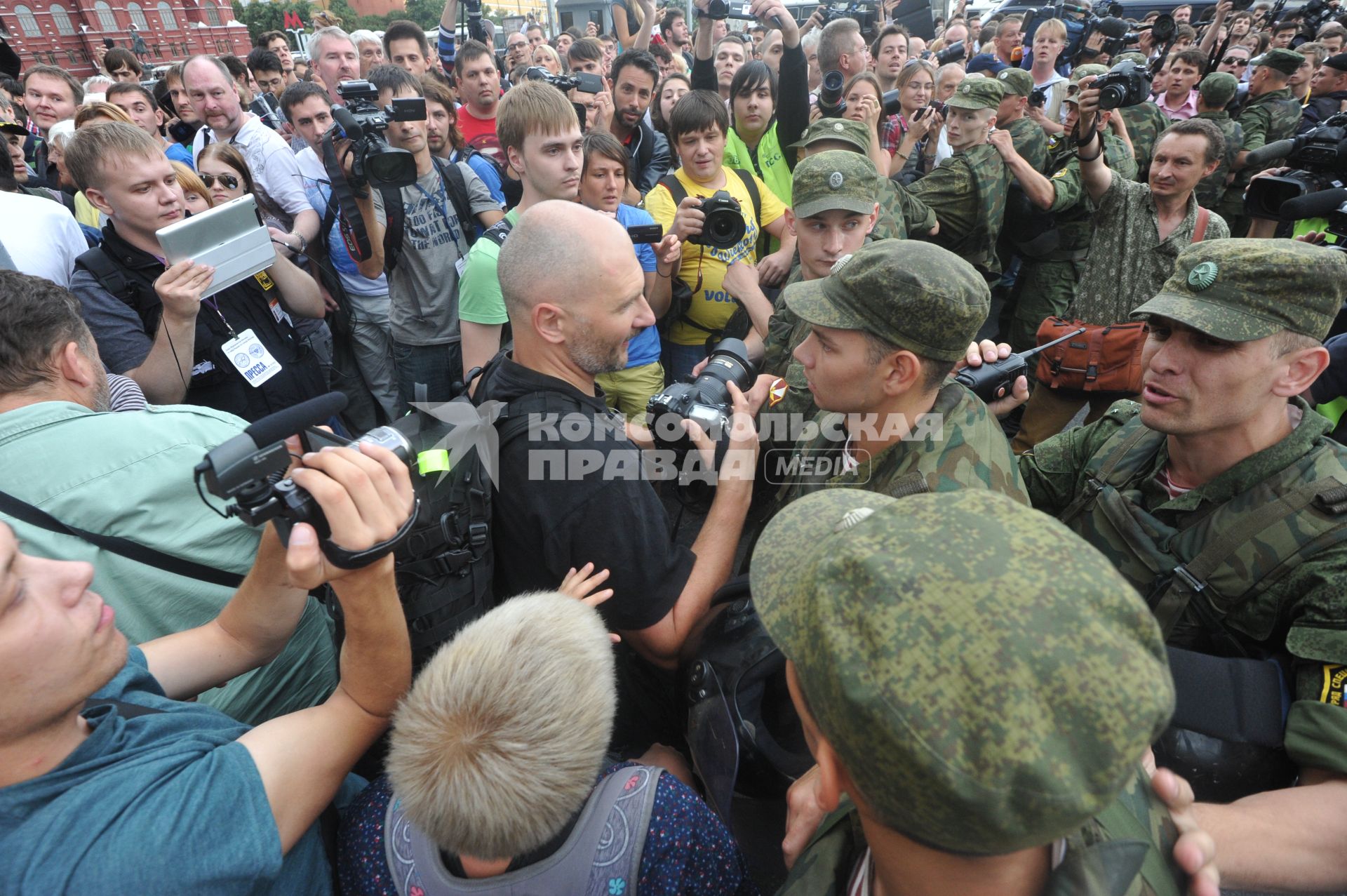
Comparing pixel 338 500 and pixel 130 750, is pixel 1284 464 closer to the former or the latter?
pixel 338 500

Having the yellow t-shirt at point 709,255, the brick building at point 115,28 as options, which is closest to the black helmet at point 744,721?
the yellow t-shirt at point 709,255

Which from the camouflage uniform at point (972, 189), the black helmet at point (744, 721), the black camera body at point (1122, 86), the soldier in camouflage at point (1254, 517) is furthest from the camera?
the camouflage uniform at point (972, 189)

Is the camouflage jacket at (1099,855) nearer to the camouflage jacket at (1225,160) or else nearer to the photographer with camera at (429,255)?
the photographer with camera at (429,255)

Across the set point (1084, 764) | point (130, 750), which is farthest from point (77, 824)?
point (1084, 764)

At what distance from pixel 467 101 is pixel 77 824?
19.0 feet

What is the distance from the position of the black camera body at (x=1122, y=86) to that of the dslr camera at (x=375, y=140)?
12.8 feet

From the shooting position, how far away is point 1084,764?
71 cm

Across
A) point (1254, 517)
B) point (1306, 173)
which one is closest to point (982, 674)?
point (1254, 517)

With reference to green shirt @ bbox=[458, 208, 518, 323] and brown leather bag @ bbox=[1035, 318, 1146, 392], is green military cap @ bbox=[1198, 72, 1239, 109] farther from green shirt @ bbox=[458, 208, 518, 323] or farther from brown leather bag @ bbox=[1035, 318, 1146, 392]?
green shirt @ bbox=[458, 208, 518, 323]

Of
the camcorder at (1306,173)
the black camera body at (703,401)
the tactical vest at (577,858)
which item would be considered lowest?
the tactical vest at (577,858)

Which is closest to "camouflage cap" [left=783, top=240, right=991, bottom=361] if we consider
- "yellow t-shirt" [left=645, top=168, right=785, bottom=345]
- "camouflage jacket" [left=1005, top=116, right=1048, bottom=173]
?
"yellow t-shirt" [left=645, top=168, right=785, bottom=345]

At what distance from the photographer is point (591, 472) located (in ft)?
5.92

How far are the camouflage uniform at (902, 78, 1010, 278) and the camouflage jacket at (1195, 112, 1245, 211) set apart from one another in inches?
87.8

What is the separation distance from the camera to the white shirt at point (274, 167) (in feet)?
Result: 14.1
